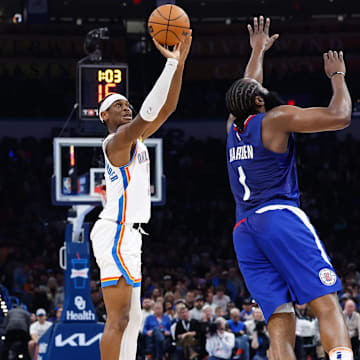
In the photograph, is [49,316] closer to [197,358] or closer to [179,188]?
[197,358]

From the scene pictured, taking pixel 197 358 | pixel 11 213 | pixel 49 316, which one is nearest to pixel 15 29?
pixel 11 213

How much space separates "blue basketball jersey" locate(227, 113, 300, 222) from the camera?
5.09 metres

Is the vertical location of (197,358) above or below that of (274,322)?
below

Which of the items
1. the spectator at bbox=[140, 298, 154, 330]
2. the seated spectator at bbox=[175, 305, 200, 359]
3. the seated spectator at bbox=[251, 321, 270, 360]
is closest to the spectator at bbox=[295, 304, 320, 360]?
the seated spectator at bbox=[251, 321, 270, 360]

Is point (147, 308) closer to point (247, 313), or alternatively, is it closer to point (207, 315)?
point (207, 315)

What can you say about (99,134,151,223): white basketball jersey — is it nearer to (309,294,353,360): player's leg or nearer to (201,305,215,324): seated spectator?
(309,294,353,360): player's leg

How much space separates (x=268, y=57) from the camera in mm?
24203

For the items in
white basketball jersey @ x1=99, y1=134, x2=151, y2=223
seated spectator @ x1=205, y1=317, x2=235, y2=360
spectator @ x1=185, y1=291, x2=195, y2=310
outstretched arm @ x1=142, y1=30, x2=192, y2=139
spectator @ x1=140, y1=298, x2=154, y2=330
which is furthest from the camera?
spectator @ x1=185, y1=291, x2=195, y2=310

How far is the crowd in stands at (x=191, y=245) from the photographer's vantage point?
44.4 ft

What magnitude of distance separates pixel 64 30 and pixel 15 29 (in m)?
1.41

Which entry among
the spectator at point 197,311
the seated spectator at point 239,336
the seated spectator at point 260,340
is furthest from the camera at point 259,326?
the spectator at point 197,311

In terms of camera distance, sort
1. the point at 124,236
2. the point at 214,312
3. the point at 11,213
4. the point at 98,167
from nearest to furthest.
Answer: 1. the point at 124,236
2. the point at 98,167
3. the point at 214,312
4. the point at 11,213

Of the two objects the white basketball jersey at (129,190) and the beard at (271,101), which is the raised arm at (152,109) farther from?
the beard at (271,101)

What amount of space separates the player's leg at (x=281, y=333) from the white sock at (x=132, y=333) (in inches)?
44.5
